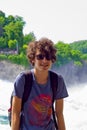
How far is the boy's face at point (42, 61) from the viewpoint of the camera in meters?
2.14

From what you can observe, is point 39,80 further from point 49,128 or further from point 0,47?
point 0,47

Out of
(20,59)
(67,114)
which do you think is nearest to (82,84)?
(20,59)

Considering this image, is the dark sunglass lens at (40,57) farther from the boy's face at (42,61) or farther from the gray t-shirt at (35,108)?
the gray t-shirt at (35,108)

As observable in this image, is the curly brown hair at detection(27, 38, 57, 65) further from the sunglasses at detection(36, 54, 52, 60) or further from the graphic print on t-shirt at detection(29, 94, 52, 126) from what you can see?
the graphic print on t-shirt at detection(29, 94, 52, 126)

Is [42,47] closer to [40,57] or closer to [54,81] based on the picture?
[40,57]

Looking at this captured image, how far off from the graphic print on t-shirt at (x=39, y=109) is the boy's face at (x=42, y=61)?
14 cm

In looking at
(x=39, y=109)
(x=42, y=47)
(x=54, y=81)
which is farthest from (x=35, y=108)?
(x=42, y=47)

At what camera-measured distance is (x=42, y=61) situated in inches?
84.4

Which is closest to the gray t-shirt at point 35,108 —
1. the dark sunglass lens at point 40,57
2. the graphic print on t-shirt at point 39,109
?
the graphic print on t-shirt at point 39,109

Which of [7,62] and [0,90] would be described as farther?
[7,62]

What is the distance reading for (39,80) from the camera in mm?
2166

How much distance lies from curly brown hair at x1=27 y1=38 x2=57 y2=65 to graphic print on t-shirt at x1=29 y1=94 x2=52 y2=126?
0.20 metres

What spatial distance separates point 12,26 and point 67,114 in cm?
1755

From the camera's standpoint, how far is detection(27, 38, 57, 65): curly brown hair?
7.01 feet
